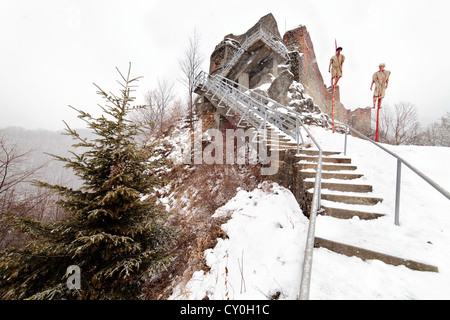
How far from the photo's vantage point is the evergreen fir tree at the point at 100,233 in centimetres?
250

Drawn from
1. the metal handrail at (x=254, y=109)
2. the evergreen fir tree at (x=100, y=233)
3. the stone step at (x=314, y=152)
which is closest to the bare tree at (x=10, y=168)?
the evergreen fir tree at (x=100, y=233)

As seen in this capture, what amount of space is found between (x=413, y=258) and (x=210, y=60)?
20054mm

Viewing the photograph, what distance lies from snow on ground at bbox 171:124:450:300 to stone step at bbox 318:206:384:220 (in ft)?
0.30

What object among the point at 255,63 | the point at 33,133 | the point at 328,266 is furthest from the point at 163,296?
the point at 33,133

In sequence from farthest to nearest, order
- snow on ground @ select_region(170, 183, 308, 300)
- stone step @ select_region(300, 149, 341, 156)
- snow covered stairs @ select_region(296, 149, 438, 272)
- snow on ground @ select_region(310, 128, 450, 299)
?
stone step @ select_region(300, 149, 341, 156), snow on ground @ select_region(170, 183, 308, 300), snow covered stairs @ select_region(296, 149, 438, 272), snow on ground @ select_region(310, 128, 450, 299)

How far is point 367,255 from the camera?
1.88 m

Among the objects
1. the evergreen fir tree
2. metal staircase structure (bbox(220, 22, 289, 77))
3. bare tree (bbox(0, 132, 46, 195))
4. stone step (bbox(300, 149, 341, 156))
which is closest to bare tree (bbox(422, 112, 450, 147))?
metal staircase structure (bbox(220, 22, 289, 77))

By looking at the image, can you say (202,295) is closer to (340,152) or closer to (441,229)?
(441,229)

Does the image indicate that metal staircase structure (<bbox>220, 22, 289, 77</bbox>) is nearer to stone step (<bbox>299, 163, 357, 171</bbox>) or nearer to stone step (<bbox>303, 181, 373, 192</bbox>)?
stone step (<bbox>299, 163, 357, 171</bbox>)

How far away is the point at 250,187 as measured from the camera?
5207 mm

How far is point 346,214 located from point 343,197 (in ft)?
1.19

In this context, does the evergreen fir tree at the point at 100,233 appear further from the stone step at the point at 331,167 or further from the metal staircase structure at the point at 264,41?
the metal staircase structure at the point at 264,41

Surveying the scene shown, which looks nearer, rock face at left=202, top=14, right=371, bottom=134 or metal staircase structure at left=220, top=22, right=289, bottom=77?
rock face at left=202, top=14, right=371, bottom=134

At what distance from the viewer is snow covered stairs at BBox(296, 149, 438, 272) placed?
6.11 feet
